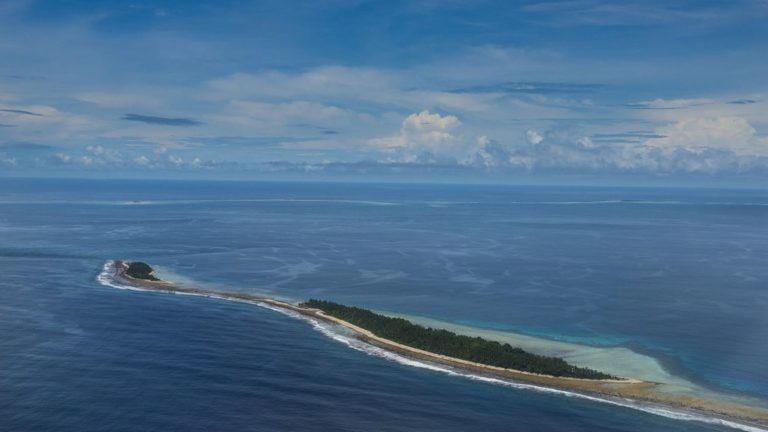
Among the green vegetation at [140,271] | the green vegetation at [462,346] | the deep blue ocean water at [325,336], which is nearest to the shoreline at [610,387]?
the green vegetation at [462,346]

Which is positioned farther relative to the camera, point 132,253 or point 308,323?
point 132,253

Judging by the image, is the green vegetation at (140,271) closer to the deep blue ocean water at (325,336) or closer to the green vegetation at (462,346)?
the deep blue ocean water at (325,336)

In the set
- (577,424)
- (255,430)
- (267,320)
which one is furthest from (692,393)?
(267,320)

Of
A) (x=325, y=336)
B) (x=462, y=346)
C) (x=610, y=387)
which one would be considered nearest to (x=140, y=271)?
(x=325, y=336)

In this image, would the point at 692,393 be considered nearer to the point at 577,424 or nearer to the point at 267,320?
the point at 577,424

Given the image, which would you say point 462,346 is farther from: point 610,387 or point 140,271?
point 140,271

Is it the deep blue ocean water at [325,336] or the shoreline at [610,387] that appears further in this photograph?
the shoreline at [610,387]
